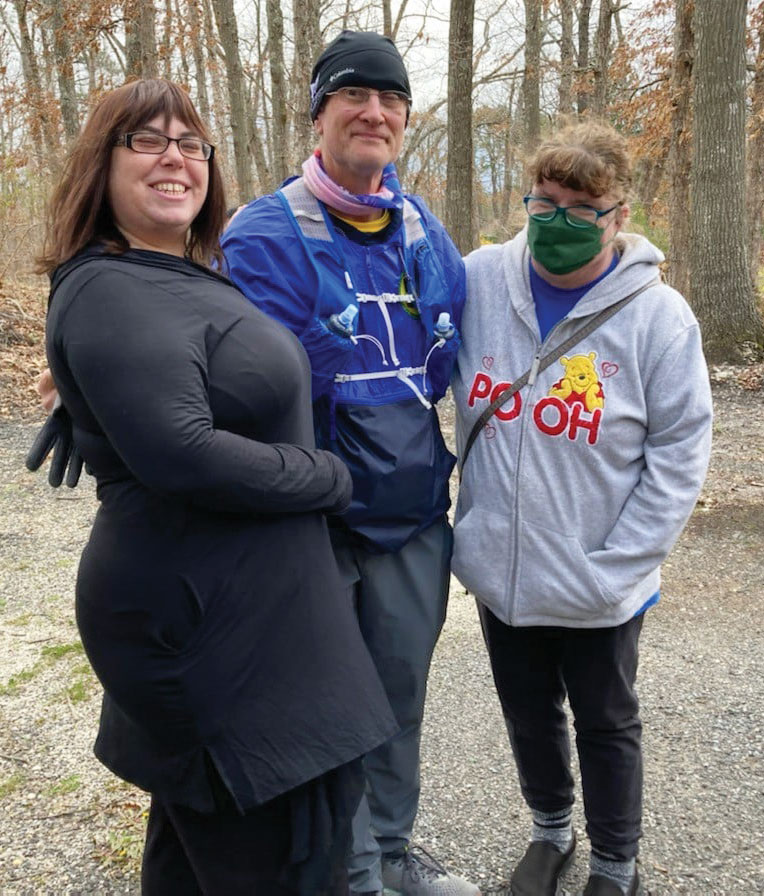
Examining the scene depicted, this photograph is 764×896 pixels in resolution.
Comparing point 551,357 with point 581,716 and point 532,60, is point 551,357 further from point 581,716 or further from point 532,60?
point 532,60

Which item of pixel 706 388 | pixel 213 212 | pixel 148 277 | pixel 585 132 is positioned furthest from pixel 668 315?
pixel 148 277

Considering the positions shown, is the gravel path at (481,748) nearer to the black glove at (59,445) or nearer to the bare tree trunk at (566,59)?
the black glove at (59,445)

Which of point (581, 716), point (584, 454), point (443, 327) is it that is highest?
point (443, 327)

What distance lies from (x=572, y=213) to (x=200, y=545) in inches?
48.8

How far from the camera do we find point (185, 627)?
1.57m

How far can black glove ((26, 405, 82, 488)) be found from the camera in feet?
5.85

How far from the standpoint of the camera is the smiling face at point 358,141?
2.12 meters

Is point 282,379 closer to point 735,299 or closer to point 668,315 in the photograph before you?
point 668,315

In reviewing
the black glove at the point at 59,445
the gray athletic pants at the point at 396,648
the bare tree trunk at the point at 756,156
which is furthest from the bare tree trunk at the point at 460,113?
the black glove at the point at 59,445

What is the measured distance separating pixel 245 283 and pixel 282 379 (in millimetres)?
492

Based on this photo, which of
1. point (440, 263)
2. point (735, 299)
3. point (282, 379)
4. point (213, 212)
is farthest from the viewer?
point (735, 299)

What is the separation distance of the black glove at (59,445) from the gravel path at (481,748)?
4.69 ft

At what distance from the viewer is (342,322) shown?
2045mm

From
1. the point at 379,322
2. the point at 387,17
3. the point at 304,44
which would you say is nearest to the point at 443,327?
the point at 379,322
